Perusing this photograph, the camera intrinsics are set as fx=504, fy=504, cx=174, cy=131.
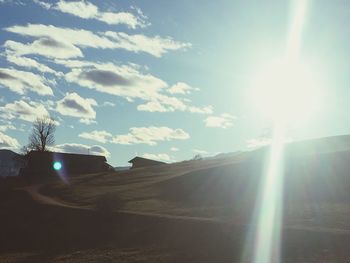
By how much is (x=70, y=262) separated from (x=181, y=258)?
16.0ft

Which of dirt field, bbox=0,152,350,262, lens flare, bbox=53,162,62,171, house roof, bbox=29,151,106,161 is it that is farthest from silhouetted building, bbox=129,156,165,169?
dirt field, bbox=0,152,350,262

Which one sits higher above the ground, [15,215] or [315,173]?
[315,173]

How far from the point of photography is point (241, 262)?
18.4 metres

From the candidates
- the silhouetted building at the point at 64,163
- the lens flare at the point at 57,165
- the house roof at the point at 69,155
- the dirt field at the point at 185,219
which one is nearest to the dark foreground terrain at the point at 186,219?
the dirt field at the point at 185,219

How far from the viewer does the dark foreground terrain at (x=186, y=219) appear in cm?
2009

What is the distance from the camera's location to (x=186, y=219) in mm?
26016

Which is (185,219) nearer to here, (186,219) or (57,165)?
(186,219)

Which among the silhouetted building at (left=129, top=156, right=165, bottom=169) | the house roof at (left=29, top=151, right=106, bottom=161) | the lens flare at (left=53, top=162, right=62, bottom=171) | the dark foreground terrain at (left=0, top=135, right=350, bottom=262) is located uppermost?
the silhouetted building at (left=129, top=156, right=165, bottom=169)

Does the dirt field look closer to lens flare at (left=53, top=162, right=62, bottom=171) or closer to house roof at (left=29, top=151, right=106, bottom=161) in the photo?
lens flare at (left=53, top=162, right=62, bottom=171)

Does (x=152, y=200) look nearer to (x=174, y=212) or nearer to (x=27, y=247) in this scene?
(x=174, y=212)

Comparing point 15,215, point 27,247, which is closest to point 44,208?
point 15,215

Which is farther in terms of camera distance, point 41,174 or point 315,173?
point 41,174

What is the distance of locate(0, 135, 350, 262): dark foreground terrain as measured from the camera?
65.9 ft

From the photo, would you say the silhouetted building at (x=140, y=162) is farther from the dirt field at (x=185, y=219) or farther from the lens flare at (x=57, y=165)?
the dirt field at (x=185, y=219)
